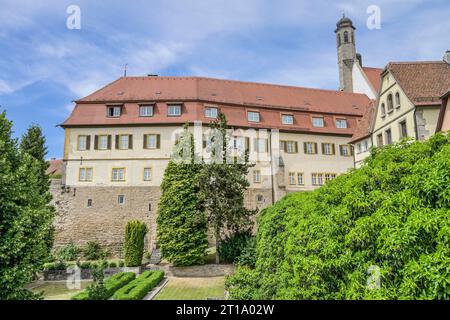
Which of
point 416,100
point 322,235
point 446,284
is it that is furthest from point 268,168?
point 446,284

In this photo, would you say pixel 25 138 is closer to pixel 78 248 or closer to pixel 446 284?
pixel 78 248

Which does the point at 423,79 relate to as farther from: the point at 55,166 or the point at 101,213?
the point at 55,166

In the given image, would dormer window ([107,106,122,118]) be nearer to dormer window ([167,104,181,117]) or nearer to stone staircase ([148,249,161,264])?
dormer window ([167,104,181,117])

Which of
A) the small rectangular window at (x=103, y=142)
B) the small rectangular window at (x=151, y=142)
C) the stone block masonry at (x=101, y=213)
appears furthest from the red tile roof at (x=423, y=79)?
the small rectangular window at (x=103, y=142)

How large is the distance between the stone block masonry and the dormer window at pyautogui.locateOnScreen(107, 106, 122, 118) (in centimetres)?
719

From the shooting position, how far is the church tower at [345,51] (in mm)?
48719

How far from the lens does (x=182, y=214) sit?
84.4ft

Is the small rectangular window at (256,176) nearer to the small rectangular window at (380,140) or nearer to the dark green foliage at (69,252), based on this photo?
the small rectangular window at (380,140)

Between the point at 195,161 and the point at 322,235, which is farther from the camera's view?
the point at 195,161

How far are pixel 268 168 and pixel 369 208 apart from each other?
28229 millimetres

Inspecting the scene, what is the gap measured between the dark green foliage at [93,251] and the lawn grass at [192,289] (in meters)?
9.97

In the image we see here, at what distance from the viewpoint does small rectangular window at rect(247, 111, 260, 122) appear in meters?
35.7

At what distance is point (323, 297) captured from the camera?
269 inches

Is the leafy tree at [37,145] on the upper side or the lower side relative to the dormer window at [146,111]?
lower
